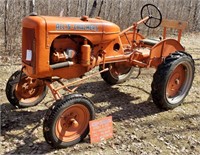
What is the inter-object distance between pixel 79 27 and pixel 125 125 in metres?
1.51

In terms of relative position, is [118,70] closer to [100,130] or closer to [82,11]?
[100,130]

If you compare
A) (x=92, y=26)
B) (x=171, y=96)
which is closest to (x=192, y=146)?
(x=171, y=96)

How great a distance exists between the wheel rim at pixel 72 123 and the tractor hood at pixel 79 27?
35.1 inches

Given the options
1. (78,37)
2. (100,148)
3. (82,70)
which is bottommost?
(100,148)

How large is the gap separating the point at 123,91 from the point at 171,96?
35.1 inches

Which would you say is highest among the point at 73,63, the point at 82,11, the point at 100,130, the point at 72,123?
the point at 82,11

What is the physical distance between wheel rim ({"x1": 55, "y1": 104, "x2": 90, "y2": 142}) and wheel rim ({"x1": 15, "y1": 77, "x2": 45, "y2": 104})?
3.33 feet

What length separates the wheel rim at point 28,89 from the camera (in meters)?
4.12

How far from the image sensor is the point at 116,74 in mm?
5254

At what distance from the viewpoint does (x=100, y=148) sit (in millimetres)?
3469

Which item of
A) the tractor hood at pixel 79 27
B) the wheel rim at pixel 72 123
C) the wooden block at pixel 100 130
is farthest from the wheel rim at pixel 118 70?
the wheel rim at pixel 72 123

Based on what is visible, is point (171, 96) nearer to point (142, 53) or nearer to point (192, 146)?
point (142, 53)

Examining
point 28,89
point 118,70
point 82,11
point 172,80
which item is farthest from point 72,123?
point 82,11

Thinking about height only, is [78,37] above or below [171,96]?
above
